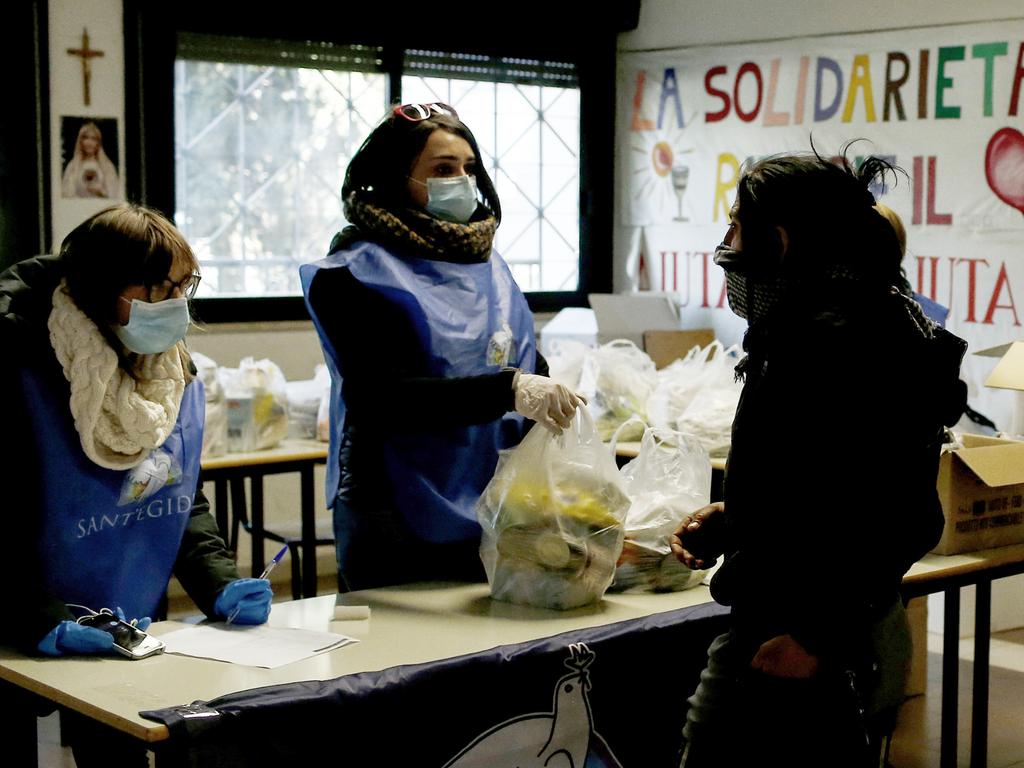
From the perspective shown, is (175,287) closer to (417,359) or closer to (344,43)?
(417,359)

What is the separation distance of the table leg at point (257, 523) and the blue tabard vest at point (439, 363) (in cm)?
191

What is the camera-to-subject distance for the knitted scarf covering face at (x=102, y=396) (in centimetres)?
201

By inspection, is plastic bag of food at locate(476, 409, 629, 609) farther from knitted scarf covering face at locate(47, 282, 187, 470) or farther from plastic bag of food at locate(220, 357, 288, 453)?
plastic bag of food at locate(220, 357, 288, 453)

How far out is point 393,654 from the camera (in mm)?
2066

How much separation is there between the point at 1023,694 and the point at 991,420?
1.10 metres

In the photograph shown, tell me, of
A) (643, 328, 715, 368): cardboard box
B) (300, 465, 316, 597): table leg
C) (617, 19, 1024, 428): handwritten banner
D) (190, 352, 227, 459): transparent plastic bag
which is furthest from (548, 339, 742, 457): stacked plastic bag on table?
(643, 328, 715, 368): cardboard box

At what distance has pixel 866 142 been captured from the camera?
5.14m

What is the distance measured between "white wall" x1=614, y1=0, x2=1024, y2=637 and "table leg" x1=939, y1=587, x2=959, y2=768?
4.74 ft

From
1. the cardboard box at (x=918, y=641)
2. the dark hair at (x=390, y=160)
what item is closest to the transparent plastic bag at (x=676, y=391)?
the cardboard box at (x=918, y=641)

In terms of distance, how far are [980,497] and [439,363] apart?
46.7 inches

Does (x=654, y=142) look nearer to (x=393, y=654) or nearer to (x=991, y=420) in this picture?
(x=991, y=420)

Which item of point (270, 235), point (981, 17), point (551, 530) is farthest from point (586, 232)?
point (551, 530)

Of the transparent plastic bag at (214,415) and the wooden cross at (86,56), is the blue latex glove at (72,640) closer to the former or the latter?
the transparent plastic bag at (214,415)

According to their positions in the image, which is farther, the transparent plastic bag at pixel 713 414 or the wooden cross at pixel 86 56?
the wooden cross at pixel 86 56
